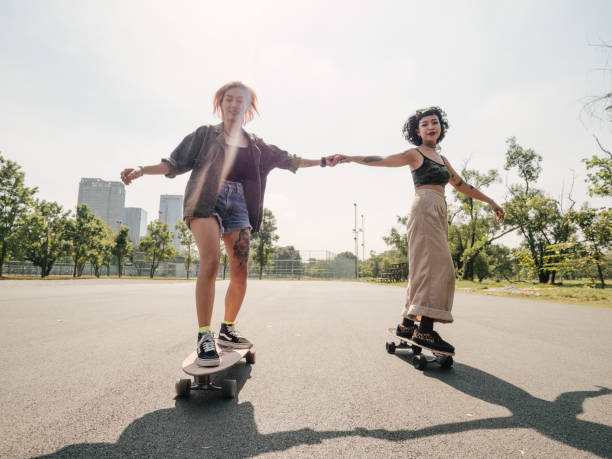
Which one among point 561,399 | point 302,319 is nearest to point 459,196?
point 302,319

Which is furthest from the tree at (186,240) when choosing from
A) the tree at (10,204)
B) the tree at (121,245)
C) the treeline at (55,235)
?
the tree at (10,204)

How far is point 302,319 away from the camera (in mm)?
5055

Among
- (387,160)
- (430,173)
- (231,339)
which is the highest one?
(387,160)

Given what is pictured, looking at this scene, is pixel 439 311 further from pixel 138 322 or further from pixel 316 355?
pixel 138 322

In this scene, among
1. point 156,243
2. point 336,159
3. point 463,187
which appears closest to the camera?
point 336,159

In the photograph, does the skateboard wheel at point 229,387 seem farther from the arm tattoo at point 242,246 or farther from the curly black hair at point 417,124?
the curly black hair at point 417,124

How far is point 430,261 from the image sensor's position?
2871 mm

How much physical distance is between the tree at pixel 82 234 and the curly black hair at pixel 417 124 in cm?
3832

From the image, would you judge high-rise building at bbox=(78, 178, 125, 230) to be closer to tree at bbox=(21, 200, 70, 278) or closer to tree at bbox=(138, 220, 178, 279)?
tree at bbox=(138, 220, 178, 279)

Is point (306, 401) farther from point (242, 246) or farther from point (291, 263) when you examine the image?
point (291, 263)

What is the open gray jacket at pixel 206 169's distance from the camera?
2.41 m

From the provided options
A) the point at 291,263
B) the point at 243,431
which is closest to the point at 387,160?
the point at 243,431

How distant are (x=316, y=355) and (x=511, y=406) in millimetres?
1516

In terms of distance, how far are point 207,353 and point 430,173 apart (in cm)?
248
